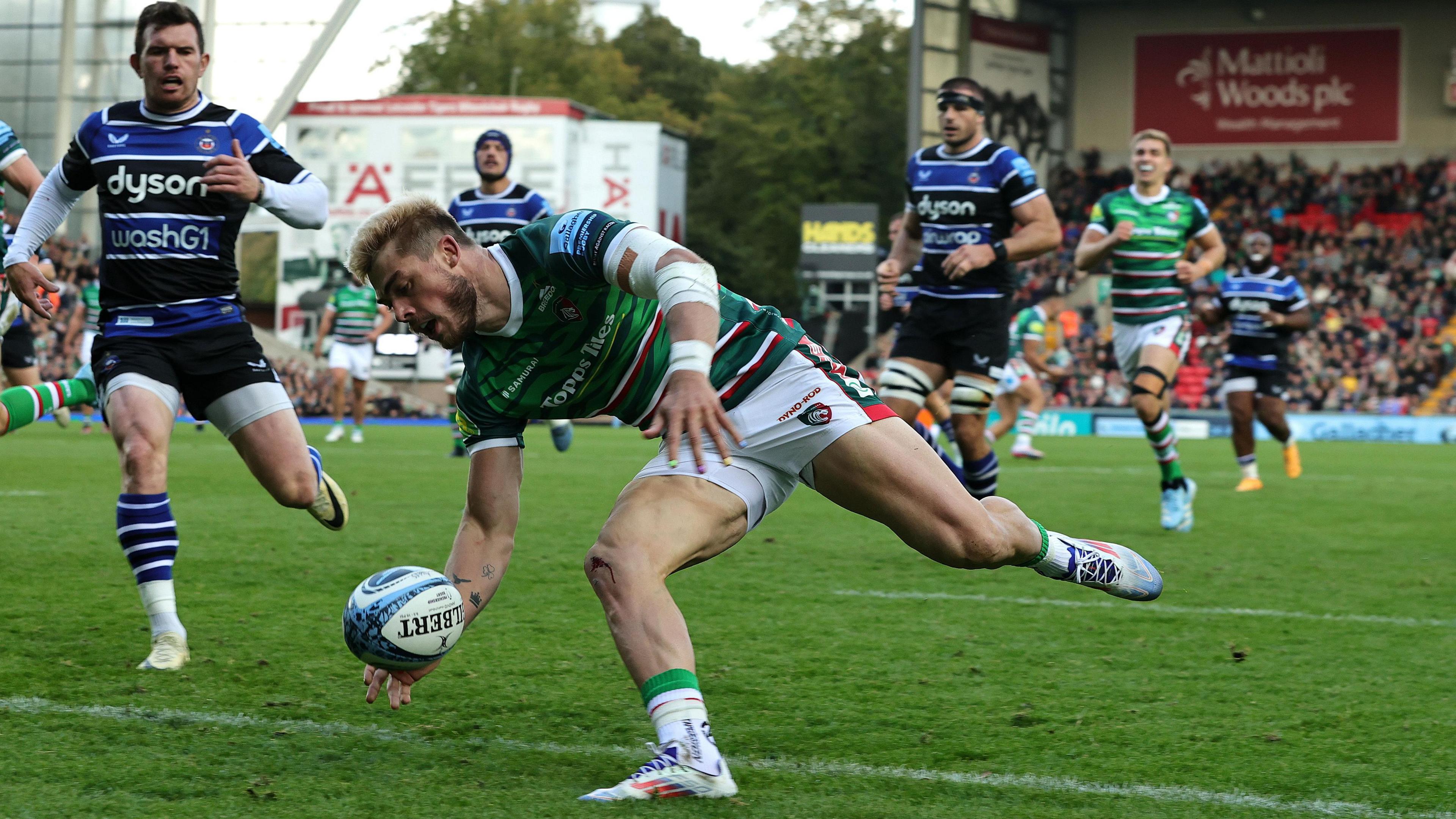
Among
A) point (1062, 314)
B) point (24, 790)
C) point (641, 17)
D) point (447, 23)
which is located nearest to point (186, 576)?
point (24, 790)

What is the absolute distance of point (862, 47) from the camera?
54031 millimetres

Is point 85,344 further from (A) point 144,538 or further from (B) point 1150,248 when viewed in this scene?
(A) point 144,538

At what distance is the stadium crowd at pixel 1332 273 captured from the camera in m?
32.4

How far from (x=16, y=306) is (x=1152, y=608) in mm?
8332

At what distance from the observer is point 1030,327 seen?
19.0 meters

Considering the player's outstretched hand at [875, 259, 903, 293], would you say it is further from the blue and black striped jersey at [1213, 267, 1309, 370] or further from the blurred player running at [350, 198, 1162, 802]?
the blue and black striped jersey at [1213, 267, 1309, 370]

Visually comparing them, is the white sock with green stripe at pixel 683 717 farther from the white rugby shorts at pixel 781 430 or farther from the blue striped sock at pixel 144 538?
the blue striped sock at pixel 144 538

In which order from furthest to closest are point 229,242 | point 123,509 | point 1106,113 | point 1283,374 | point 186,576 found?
1. point 1106,113
2. point 1283,374
3. point 186,576
4. point 229,242
5. point 123,509

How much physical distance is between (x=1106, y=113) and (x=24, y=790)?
39461 mm

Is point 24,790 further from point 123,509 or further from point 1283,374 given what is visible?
point 1283,374

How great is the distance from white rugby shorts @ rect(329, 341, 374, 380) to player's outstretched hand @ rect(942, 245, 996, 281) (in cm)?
1276

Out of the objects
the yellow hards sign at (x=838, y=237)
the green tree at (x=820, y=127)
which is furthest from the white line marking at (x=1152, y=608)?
the green tree at (x=820, y=127)

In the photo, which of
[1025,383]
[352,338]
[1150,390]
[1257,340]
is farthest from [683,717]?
[352,338]

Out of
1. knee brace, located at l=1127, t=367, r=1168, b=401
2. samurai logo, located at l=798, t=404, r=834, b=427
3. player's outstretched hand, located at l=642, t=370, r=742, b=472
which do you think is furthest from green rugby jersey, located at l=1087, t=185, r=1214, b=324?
player's outstretched hand, located at l=642, t=370, r=742, b=472
